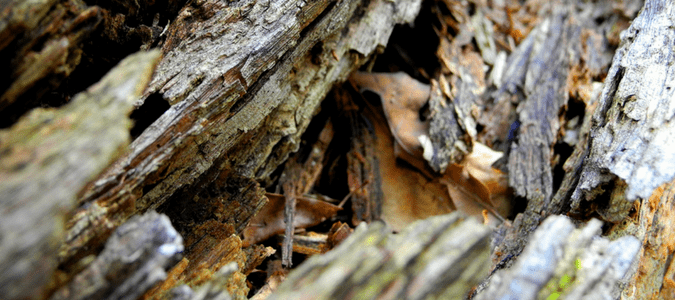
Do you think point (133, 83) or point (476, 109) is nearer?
point (133, 83)

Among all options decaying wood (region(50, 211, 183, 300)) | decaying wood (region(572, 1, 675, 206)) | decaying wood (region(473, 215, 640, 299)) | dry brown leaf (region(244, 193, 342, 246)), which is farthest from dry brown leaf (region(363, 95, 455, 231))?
decaying wood (region(50, 211, 183, 300))

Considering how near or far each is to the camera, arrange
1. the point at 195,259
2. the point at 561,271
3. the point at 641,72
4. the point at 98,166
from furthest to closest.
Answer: the point at 641,72 → the point at 195,259 → the point at 561,271 → the point at 98,166

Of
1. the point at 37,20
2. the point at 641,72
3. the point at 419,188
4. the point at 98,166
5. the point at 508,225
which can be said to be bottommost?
the point at 508,225

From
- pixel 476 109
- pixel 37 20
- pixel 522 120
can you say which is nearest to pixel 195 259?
pixel 37 20

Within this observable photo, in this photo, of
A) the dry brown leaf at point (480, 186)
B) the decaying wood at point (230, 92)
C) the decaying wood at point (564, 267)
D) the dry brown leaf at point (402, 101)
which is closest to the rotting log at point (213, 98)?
the decaying wood at point (230, 92)

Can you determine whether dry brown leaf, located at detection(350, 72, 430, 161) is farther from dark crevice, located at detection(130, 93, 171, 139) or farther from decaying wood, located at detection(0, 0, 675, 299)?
dark crevice, located at detection(130, 93, 171, 139)

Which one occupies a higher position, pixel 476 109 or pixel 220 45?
pixel 220 45

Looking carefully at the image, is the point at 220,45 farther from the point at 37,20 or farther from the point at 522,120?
the point at 522,120

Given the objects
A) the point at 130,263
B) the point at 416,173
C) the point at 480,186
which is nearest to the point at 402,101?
the point at 416,173
